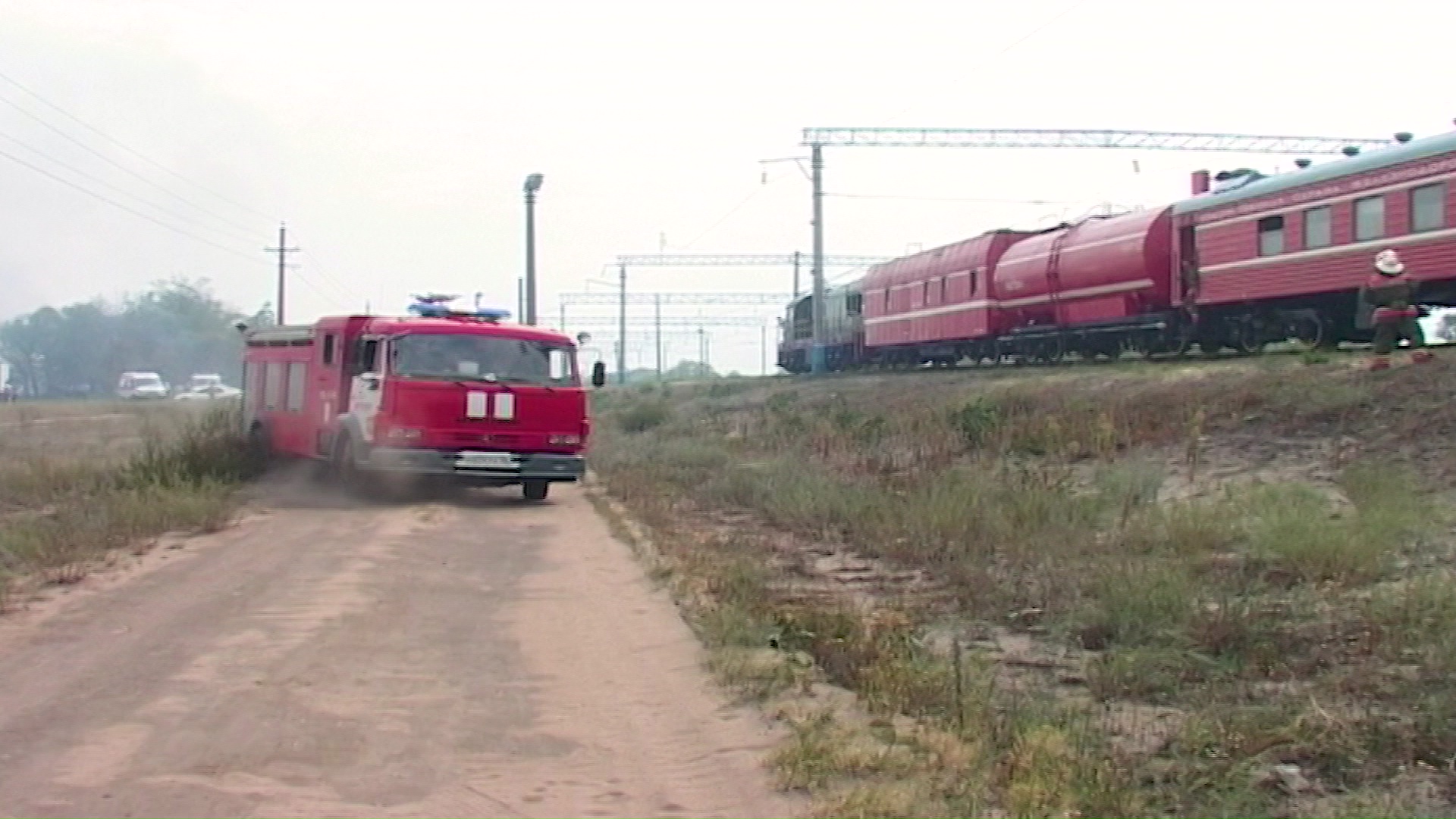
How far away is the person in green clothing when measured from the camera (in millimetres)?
16984

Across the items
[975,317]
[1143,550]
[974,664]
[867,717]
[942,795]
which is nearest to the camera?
[942,795]

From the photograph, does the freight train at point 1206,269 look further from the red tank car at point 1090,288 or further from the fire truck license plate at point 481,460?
the fire truck license plate at point 481,460

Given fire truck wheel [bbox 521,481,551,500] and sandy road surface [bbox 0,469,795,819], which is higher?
fire truck wheel [bbox 521,481,551,500]

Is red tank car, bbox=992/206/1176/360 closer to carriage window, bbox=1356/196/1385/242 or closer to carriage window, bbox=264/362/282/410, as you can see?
carriage window, bbox=1356/196/1385/242

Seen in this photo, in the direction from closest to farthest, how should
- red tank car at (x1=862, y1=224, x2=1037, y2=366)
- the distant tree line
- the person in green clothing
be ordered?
the person in green clothing → red tank car at (x1=862, y1=224, x2=1037, y2=366) → the distant tree line

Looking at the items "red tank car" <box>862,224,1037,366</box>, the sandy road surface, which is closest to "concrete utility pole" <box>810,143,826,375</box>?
"red tank car" <box>862,224,1037,366</box>

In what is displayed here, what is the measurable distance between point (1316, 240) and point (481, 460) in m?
12.7

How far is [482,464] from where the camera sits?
17438mm

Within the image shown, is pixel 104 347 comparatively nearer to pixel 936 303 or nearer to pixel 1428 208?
pixel 936 303

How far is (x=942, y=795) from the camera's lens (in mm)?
5684

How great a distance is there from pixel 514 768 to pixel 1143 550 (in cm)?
570

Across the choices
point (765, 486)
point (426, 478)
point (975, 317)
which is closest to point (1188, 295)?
point (975, 317)

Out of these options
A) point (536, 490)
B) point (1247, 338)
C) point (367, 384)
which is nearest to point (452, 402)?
point (367, 384)

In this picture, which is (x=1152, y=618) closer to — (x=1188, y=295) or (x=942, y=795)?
(x=942, y=795)
